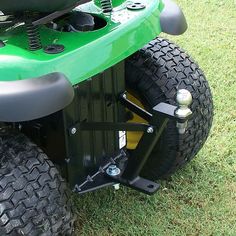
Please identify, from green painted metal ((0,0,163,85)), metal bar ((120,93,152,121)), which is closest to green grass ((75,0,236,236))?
metal bar ((120,93,152,121))

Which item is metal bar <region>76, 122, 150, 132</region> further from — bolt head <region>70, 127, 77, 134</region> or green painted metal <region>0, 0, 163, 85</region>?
green painted metal <region>0, 0, 163, 85</region>

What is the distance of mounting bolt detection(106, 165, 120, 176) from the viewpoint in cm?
222

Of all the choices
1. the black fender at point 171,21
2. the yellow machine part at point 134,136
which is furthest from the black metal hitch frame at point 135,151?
the black fender at point 171,21

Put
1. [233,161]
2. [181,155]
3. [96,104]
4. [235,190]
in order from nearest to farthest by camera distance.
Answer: [96,104], [181,155], [235,190], [233,161]

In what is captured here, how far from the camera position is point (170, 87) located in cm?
223

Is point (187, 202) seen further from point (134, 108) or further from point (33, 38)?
point (33, 38)

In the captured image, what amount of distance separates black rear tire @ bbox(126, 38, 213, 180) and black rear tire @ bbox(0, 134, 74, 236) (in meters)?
0.59

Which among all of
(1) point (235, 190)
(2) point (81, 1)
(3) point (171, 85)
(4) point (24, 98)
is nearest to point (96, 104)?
(3) point (171, 85)

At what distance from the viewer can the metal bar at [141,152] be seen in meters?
2.00

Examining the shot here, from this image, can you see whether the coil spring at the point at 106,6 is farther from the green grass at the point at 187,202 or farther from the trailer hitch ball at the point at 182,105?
the green grass at the point at 187,202

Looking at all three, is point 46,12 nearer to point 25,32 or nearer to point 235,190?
point 25,32

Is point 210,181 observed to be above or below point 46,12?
below

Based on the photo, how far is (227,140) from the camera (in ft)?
9.14

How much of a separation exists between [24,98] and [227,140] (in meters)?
1.44
